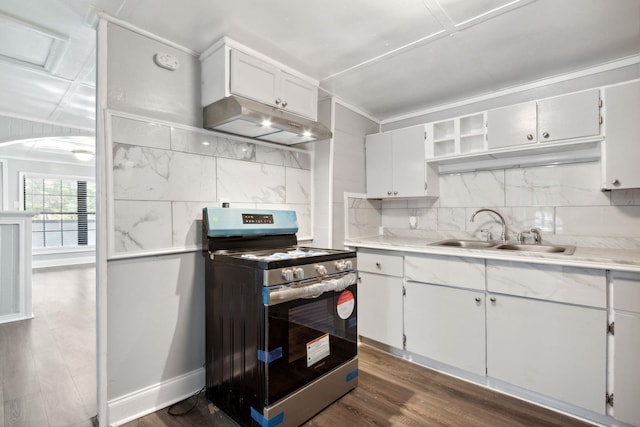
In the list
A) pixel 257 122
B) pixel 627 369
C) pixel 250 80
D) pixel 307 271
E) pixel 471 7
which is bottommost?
pixel 627 369

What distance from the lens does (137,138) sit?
187 cm

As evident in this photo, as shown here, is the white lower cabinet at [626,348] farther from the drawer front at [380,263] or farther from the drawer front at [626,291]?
the drawer front at [380,263]

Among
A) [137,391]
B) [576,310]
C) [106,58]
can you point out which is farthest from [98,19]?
[576,310]

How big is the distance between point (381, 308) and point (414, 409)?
2.87ft

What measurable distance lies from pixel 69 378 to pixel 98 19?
241 cm

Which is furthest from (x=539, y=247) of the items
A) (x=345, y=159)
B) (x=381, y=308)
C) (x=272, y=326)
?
(x=272, y=326)

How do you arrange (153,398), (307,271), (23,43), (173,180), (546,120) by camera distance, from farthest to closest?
(546,120), (23,43), (173,180), (153,398), (307,271)

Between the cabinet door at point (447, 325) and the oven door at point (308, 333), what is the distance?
2.13 ft

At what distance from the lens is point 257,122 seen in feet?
6.70

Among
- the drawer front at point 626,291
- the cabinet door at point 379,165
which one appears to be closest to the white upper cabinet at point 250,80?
the cabinet door at point 379,165

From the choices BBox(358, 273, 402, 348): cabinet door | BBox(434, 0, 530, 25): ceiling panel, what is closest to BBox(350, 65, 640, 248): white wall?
BBox(358, 273, 402, 348): cabinet door

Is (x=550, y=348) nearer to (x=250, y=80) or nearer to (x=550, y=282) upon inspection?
(x=550, y=282)

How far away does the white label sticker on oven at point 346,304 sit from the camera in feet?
6.55

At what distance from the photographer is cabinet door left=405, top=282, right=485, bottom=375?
86.2 inches
